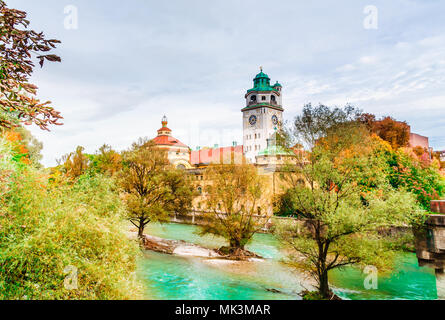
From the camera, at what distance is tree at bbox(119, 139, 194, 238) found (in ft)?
82.1

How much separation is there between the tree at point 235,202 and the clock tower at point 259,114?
5374 centimetres

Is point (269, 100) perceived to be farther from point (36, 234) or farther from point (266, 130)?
point (36, 234)

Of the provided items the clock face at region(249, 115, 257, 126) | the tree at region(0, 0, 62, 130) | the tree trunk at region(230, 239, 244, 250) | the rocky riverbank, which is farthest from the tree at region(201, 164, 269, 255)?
the clock face at region(249, 115, 257, 126)

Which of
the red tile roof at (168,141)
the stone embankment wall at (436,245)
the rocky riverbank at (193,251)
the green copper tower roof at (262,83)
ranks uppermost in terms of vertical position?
the green copper tower roof at (262,83)

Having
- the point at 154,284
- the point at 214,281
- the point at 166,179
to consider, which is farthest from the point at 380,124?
the point at 154,284

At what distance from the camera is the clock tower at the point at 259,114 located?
78500 millimetres

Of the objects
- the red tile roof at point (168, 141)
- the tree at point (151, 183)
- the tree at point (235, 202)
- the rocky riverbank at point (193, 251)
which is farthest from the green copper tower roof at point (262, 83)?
the rocky riverbank at point (193, 251)

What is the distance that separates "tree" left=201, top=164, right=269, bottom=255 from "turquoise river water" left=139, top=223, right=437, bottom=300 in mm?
2585

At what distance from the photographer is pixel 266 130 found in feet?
254

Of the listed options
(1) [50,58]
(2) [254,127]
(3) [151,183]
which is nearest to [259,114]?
(2) [254,127]

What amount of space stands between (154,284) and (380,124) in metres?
41.2

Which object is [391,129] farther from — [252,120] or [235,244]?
[252,120]

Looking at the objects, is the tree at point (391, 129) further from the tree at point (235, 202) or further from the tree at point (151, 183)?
the tree at point (151, 183)

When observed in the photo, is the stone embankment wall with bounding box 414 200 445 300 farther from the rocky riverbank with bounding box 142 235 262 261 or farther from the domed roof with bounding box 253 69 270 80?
the domed roof with bounding box 253 69 270 80
